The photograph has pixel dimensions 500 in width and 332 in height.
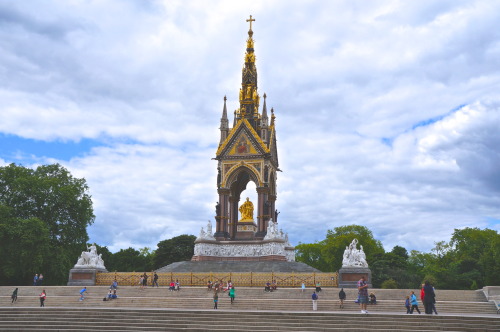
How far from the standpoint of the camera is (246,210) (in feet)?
137

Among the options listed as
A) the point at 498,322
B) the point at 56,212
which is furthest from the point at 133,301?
the point at 56,212

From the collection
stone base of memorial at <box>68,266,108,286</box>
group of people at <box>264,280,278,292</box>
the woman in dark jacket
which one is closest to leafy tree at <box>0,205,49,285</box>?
stone base of memorial at <box>68,266,108,286</box>

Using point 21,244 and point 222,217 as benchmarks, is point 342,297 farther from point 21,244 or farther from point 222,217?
point 21,244

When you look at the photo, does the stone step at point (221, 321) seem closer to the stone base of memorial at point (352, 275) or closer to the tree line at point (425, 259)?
the stone base of memorial at point (352, 275)

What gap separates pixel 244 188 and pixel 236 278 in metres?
15.0

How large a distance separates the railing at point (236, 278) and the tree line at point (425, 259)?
1635cm

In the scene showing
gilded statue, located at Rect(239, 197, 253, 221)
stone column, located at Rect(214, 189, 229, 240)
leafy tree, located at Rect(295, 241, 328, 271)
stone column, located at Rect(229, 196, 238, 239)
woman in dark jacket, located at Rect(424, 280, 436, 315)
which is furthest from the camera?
leafy tree, located at Rect(295, 241, 328, 271)

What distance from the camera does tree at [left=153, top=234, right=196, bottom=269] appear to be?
62.2m

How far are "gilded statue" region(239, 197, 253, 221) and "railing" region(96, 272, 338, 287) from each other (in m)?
12.0

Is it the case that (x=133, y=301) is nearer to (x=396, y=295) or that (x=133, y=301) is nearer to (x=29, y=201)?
(x=396, y=295)

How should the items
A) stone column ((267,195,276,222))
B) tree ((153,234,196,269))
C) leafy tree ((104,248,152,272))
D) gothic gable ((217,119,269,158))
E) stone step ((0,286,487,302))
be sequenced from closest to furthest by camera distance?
stone step ((0,286,487,302)), gothic gable ((217,119,269,158)), stone column ((267,195,276,222)), tree ((153,234,196,269)), leafy tree ((104,248,152,272))

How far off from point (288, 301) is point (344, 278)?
572 cm

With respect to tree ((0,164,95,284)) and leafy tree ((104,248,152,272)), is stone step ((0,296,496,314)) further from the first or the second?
leafy tree ((104,248,152,272))

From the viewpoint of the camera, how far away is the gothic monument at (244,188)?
3753 centimetres
